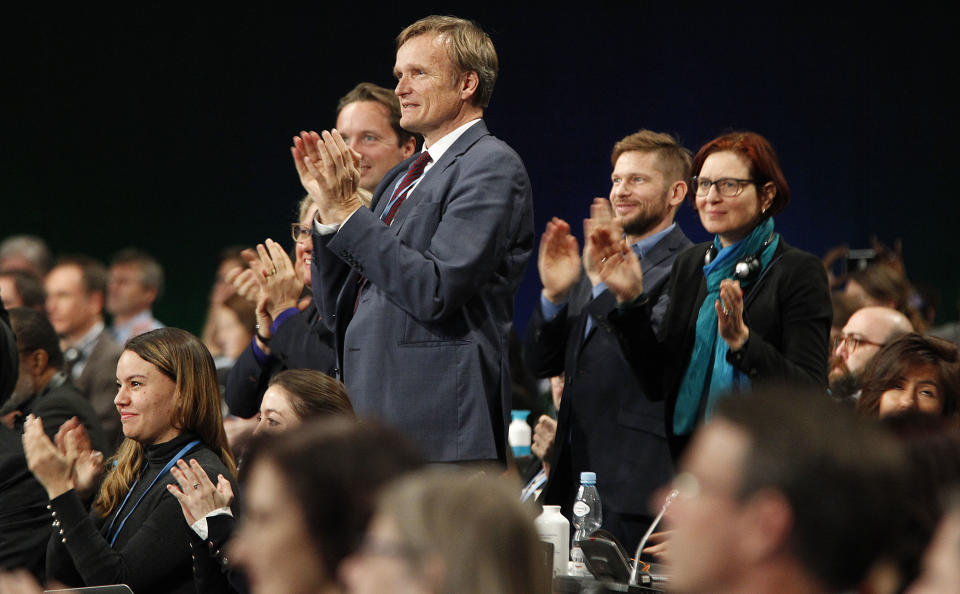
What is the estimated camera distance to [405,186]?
9.68 feet

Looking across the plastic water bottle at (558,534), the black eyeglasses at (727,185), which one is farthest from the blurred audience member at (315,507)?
the black eyeglasses at (727,185)

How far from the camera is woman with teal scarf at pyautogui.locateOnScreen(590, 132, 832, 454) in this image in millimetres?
3059

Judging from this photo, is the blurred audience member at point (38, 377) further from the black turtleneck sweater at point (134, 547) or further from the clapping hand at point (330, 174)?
the clapping hand at point (330, 174)

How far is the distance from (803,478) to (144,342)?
240cm

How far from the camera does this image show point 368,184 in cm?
372

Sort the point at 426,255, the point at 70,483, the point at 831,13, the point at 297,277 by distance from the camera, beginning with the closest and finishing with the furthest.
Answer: the point at 426,255 → the point at 70,483 → the point at 297,277 → the point at 831,13

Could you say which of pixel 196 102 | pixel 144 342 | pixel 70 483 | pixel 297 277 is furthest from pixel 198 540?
pixel 196 102

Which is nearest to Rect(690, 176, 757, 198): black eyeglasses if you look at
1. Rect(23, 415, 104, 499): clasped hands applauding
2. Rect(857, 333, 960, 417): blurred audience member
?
Rect(857, 333, 960, 417): blurred audience member

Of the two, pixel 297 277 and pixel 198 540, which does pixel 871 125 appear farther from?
pixel 198 540

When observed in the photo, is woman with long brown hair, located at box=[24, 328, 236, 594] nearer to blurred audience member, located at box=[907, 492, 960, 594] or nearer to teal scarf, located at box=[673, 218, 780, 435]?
teal scarf, located at box=[673, 218, 780, 435]

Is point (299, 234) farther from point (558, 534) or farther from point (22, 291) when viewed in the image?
point (22, 291)

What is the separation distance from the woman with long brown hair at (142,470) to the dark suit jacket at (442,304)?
545mm

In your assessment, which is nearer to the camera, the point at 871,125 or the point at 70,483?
the point at 70,483

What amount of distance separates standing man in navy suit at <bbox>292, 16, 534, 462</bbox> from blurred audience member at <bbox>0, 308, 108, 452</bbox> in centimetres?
155
